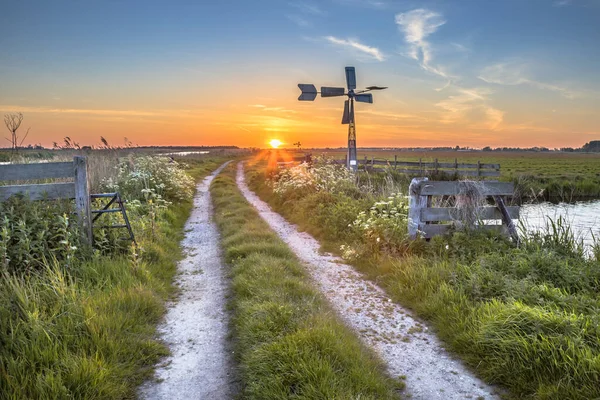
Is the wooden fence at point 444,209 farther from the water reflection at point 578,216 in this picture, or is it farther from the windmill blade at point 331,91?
the windmill blade at point 331,91

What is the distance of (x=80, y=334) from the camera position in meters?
3.98

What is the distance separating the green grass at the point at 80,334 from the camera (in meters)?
3.29

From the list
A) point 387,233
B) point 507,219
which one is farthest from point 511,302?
point 507,219

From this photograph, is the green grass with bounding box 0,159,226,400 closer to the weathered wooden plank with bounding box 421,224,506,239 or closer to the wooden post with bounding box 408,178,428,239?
the wooden post with bounding box 408,178,428,239

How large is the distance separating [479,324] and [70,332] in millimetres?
5073

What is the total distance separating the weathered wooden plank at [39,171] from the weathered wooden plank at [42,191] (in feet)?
0.61

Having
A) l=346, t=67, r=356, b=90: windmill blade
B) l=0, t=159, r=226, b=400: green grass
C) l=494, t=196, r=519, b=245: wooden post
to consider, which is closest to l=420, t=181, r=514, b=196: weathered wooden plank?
l=494, t=196, r=519, b=245: wooden post

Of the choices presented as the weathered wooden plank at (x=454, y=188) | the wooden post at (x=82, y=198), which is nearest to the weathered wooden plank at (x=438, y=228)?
the weathered wooden plank at (x=454, y=188)

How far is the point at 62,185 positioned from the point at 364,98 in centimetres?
1449

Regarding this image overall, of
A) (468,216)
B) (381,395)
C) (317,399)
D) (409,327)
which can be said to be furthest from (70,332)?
(468,216)

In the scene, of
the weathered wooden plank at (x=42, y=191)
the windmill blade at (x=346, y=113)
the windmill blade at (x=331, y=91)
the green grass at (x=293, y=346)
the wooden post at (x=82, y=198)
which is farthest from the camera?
the windmill blade at (x=346, y=113)

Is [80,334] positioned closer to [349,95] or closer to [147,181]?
[147,181]

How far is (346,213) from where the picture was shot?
33.4ft

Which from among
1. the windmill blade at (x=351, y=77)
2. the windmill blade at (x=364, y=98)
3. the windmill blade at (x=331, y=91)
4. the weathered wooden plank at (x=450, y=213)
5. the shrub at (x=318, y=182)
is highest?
the windmill blade at (x=351, y=77)
